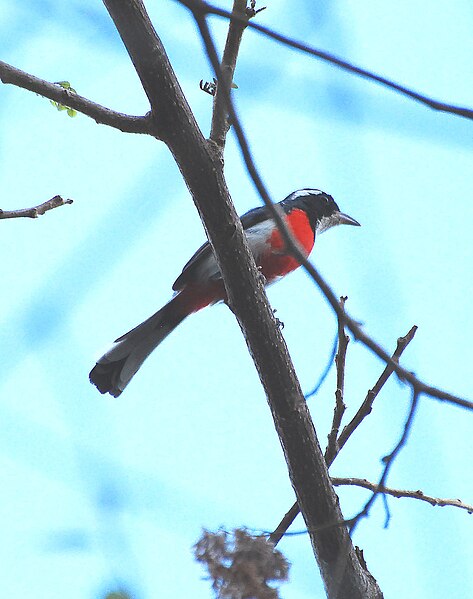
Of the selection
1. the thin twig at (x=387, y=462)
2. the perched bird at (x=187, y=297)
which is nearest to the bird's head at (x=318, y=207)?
the perched bird at (x=187, y=297)

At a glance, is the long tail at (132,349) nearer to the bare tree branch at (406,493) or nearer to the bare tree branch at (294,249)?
the bare tree branch at (406,493)

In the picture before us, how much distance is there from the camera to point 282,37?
4.63 feet

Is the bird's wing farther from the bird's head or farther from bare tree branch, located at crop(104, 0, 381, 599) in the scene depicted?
bare tree branch, located at crop(104, 0, 381, 599)

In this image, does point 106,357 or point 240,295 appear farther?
point 106,357

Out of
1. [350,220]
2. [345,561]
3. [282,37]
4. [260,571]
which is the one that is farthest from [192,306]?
[282,37]

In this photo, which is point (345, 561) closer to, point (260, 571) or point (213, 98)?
point (260, 571)

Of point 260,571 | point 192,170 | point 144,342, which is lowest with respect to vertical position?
point 260,571

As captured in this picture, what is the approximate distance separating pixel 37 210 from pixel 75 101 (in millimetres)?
397

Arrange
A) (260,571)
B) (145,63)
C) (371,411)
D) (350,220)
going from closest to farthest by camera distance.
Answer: (260,571) → (145,63) → (371,411) → (350,220)

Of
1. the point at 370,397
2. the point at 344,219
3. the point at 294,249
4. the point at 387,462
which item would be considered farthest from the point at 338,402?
the point at 344,219

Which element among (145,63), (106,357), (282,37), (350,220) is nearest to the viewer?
(282,37)

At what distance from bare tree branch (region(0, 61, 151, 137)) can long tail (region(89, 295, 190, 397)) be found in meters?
2.40

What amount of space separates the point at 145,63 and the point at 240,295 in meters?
0.88

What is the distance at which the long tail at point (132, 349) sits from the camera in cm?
512
